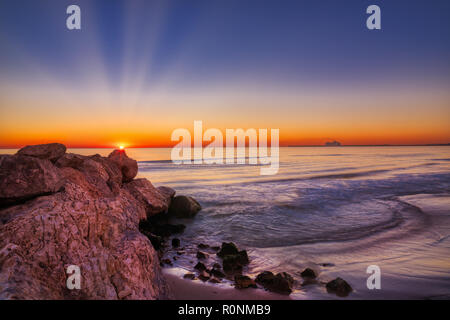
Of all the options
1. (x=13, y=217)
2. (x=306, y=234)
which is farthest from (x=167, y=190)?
(x=13, y=217)

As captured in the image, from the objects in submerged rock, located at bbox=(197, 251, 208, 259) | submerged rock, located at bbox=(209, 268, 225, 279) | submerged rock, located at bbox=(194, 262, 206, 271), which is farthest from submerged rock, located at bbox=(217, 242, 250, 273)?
submerged rock, located at bbox=(194, 262, 206, 271)

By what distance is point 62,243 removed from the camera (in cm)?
395

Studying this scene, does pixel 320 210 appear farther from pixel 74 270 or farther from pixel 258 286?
pixel 74 270

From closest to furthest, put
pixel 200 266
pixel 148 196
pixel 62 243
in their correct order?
1. pixel 62 243
2. pixel 200 266
3. pixel 148 196

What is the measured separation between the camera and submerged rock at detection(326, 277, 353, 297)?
5.40 meters

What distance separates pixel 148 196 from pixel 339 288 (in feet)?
25.9

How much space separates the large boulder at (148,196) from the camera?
34.3 ft

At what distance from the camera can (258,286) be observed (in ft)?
18.3

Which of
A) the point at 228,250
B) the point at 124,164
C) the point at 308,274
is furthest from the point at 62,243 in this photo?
the point at 124,164

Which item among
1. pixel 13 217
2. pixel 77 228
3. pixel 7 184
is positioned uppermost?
pixel 7 184

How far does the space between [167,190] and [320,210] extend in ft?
26.3

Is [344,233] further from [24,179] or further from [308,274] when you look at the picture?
[24,179]

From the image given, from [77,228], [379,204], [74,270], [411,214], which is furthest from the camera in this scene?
[379,204]

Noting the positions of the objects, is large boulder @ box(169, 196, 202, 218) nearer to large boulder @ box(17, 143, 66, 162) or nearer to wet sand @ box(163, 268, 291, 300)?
large boulder @ box(17, 143, 66, 162)
